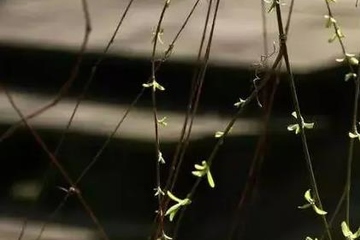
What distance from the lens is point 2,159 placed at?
11.3 ft

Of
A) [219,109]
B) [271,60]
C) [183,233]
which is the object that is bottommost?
[183,233]

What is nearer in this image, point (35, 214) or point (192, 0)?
point (35, 214)

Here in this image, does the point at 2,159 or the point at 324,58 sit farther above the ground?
the point at 324,58

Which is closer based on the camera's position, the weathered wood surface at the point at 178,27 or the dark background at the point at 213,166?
the dark background at the point at 213,166

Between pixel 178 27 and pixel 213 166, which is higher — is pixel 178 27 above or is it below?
above

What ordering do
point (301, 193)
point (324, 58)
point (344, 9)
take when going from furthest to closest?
point (344, 9)
point (324, 58)
point (301, 193)

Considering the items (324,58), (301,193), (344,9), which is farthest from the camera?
(344,9)

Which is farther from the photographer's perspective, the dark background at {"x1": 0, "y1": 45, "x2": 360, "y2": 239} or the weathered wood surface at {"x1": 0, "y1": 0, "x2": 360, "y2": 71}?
the weathered wood surface at {"x1": 0, "y1": 0, "x2": 360, "y2": 71}

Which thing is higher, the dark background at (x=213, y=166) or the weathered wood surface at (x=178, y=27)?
the weathered wood surface at (x=178, y=27)

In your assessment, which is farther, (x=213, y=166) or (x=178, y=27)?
(x=178, y=27)

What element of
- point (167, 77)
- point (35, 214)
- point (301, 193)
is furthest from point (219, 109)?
point (35, 214)

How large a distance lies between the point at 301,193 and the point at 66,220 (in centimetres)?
74

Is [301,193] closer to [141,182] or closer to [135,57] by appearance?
[141,182]

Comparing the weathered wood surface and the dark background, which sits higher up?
the weathered wood surface
